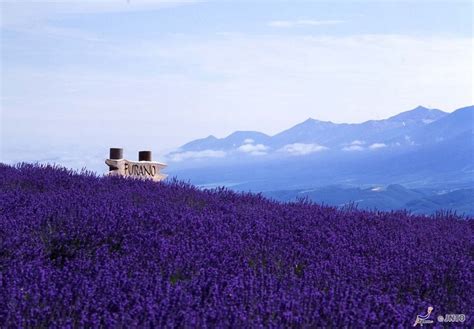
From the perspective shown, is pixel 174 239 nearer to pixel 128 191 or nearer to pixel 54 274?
pixel 54 274

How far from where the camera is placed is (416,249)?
16.4 feet

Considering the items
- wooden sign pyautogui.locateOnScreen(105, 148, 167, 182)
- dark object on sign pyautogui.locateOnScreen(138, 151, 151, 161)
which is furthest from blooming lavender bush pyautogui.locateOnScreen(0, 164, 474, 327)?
dark object on sign pyautogui.locateOnScreen(138, 151, 151, 161)

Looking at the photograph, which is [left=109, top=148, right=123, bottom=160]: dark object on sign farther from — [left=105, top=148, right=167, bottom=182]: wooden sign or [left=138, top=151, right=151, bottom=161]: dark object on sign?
[left=138, top=151, right=151, bottom=161]: dark object on sign

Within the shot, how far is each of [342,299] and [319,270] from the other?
1.86ft

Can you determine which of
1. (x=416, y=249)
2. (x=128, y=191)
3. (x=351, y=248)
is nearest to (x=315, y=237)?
(x=351, y=248)

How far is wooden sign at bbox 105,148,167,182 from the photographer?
9.52m

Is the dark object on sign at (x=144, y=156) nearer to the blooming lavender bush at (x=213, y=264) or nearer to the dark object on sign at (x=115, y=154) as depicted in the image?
the dark object on sign at (x=115, y=154)

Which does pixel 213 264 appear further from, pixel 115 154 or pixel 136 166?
pixel 136 166

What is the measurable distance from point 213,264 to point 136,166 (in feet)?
20.4

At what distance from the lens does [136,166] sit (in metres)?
10.0

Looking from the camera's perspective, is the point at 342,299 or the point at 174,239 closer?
the point at 342,299

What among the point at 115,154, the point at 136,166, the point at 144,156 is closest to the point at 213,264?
the point at 115,154

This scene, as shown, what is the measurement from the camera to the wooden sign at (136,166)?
952 centimetres

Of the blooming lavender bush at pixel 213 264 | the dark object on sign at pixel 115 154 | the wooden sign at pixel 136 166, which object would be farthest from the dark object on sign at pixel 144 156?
the blooming lavender bush at pixel 213 264
